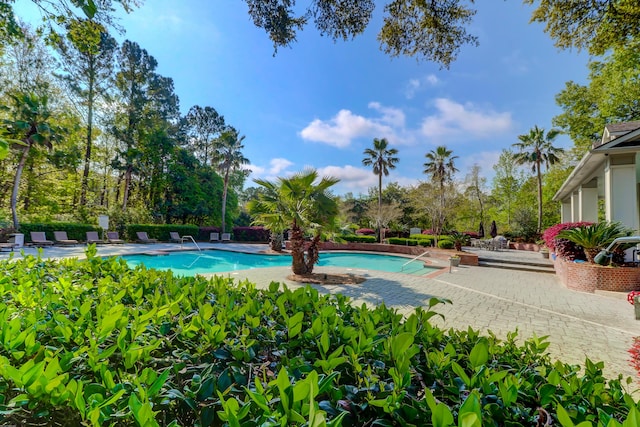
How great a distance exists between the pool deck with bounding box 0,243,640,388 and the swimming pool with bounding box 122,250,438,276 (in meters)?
3.72

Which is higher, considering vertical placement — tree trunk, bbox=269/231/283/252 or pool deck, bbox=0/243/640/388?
tree trunk, bbox=269/231/283/252

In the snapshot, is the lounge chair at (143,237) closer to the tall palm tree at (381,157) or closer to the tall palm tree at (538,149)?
the tall palm tree at (381,157)

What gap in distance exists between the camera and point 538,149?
Result: 27016 millimetres

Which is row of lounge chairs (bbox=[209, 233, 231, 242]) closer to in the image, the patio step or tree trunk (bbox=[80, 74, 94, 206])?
tree trunk (bbox=[80, 74, 94, 206])

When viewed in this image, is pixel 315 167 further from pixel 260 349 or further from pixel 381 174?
pixel 381 174

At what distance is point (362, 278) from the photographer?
9531 mm

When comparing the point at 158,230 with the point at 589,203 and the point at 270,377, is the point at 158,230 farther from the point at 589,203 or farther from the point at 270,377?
the point at 589,203

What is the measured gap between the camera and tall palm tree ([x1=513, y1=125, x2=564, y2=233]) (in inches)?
1043

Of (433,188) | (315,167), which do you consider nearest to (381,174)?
(433,188)

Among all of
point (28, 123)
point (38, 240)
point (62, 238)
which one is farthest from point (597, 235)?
point (28, 123)

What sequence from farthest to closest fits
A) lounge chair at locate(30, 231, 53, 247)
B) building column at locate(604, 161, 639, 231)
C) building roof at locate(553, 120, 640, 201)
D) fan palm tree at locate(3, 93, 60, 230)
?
fan palm tree at locate(3, 93, 60, 230), lounge chair at locate(30, 231, 53, 247), building column at locate(604, 161, 639, 231), building roof at locate(553, 120, 640, 201)

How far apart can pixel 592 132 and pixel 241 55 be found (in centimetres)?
2484

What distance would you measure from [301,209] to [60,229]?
17527mm

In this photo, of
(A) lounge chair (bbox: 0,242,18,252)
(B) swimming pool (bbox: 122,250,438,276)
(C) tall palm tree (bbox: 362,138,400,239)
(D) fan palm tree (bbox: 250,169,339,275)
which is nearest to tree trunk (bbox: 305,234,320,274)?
(D) fan palm tree (bbox: 250,169,339,275)
